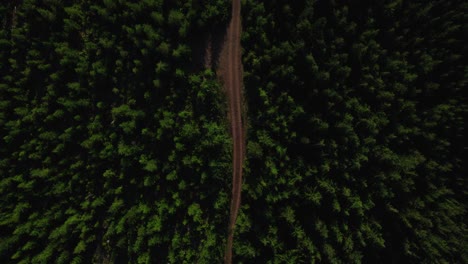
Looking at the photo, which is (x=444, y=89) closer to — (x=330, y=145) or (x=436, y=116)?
(x=436, y=116)

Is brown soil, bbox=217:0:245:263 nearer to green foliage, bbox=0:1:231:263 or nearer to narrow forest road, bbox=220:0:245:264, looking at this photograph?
narrow forest road, bbox=220:0:245:264

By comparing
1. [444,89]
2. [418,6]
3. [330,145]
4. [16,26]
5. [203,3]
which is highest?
[418,6]

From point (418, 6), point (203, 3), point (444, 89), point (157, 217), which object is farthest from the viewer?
point (444, 89)

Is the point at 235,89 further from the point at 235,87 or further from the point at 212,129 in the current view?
the point at 212,129

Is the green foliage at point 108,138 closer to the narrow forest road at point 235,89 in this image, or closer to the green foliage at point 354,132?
the narrow forest road at point 235,89

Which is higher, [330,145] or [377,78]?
[377,78]

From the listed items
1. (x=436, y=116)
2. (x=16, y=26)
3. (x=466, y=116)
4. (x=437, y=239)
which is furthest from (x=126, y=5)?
(x=437, y=239)
